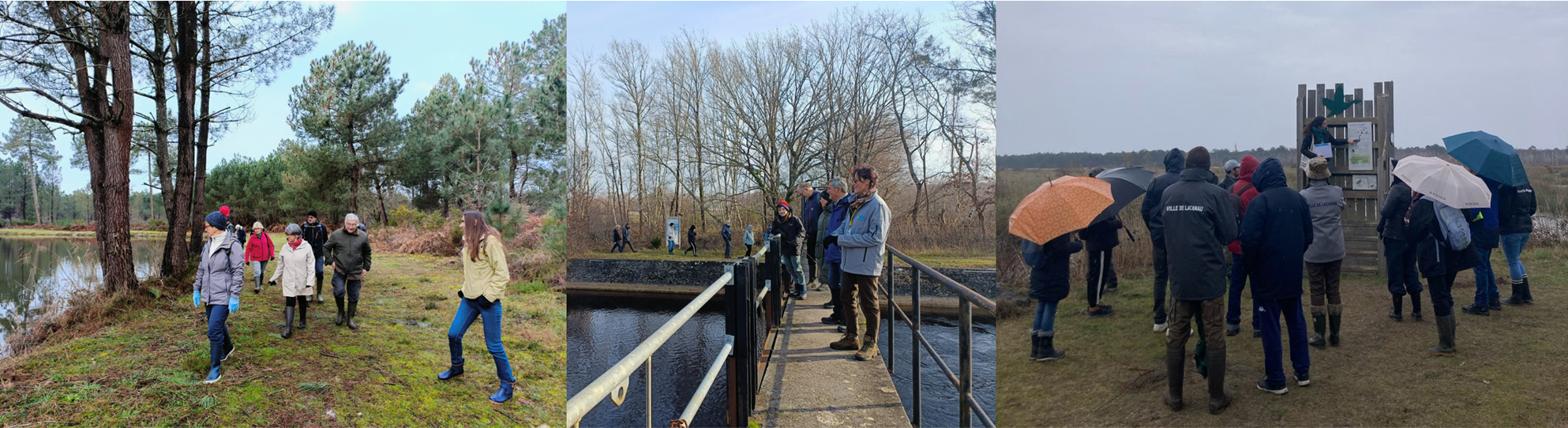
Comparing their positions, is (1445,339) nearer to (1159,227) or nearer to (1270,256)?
(1270,256)

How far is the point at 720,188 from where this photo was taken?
17.8 m

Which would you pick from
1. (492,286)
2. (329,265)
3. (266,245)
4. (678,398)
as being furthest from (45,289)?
(678,398)

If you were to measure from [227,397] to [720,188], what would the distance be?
45.9ft

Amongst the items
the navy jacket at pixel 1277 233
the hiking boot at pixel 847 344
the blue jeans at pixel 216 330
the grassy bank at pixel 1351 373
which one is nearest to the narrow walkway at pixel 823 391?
the hiking boot at pixel 847 344

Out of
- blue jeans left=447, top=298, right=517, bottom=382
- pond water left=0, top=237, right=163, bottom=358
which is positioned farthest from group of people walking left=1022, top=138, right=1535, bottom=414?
pond water left=0, top=237, right=163, bottom=358

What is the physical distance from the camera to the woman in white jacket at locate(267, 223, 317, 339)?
173 inches

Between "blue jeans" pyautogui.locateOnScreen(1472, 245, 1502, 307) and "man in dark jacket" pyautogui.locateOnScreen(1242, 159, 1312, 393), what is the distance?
1.22m

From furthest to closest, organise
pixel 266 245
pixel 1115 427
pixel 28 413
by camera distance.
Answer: pixel 266 245, pixel 28 413, pixel 1115 427

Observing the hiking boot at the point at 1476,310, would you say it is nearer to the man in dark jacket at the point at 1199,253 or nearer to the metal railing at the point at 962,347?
the man in dark jacket at the point at 1199,253

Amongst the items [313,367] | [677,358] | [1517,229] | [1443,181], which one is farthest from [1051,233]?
[677,358]

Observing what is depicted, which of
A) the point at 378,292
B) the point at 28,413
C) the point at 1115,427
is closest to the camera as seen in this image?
the point at 1115,427

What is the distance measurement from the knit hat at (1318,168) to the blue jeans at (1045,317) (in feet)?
4.82

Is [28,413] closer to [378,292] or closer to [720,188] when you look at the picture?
[378,292]

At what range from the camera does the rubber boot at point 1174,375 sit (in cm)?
313
